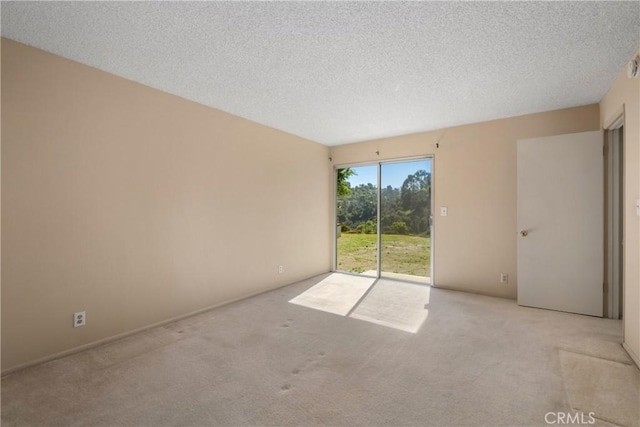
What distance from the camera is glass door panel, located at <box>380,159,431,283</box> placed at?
15.6 feet

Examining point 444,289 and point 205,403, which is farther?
point 444,289

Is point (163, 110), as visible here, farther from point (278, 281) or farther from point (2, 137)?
point (278, 281)

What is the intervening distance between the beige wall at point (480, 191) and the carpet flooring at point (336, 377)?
43.7 inches

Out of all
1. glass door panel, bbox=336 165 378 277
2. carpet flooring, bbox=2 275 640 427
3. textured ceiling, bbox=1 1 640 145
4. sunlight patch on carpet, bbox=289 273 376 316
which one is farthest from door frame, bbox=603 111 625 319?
glass door panel, bbox=336 165 378 277

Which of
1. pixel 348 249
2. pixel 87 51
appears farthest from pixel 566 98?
pixel 87 51

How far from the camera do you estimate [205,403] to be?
1.85 m

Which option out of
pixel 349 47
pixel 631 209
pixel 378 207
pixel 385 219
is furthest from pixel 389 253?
pixel 349 47

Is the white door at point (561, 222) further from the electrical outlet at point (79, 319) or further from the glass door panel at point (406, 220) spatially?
the electrical outlet at point (79, 319)

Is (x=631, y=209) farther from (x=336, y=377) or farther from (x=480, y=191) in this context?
(x=336, y=377)

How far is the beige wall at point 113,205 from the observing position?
220 centimetres

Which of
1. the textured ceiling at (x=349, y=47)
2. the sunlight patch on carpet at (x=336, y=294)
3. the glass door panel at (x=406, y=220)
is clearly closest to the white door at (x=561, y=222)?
the textured ceiling at (x=349, y=47)

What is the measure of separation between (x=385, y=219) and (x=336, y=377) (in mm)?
3387

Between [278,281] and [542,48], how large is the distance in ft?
13.1

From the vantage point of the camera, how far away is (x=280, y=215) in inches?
180
